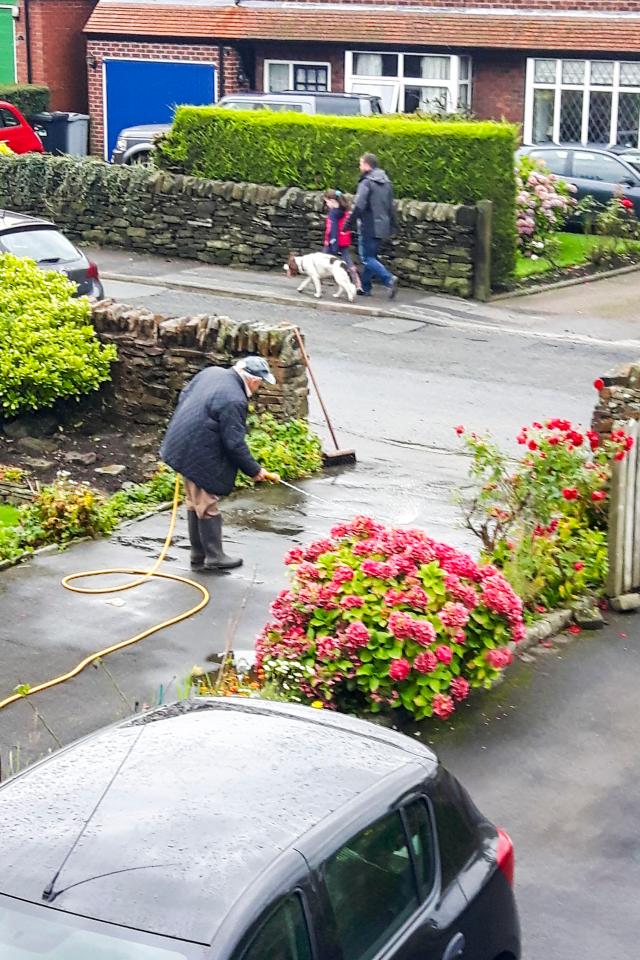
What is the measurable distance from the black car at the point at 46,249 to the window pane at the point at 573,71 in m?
16.6

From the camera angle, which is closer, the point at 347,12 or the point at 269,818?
the point at 269,818

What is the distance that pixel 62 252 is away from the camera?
17.8 meters

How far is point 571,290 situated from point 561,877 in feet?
54.7

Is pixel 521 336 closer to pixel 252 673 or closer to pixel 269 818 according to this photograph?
pixel 252 673

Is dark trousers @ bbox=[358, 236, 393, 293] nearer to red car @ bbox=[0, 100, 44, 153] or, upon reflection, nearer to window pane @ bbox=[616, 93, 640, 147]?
window pane @ bbox=[616, 93, 640, 147]

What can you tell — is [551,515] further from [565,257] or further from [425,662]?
[565,257]

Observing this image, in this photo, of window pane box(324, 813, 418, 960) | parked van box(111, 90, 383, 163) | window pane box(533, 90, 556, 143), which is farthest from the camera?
window pane box(533, 90, 556, 143)

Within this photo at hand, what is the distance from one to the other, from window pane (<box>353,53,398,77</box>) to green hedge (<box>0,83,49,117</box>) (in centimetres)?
773

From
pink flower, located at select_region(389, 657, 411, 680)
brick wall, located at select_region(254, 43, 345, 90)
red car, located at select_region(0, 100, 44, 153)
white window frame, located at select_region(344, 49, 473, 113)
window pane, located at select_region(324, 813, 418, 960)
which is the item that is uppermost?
brick wall, located at select_region(254, 43, 345, 90)

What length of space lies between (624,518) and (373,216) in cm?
1207

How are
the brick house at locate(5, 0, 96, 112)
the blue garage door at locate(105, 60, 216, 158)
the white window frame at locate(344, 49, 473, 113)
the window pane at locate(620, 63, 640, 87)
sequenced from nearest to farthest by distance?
the window pane at locate(620, 63, 640, 87) → the white window frame at locate(344, 49, 473, 113) → the blue garage door at locate(105, 60, 216, 158) → the brick house at locate(5, 0, 96, 112)

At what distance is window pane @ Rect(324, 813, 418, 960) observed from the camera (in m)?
4.52

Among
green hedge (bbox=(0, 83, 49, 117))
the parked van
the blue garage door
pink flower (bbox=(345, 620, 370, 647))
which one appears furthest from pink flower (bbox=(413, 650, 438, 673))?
green hedge (bbox=(0, 83, 49, 117))

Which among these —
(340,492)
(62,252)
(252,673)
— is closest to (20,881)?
(252,673)
